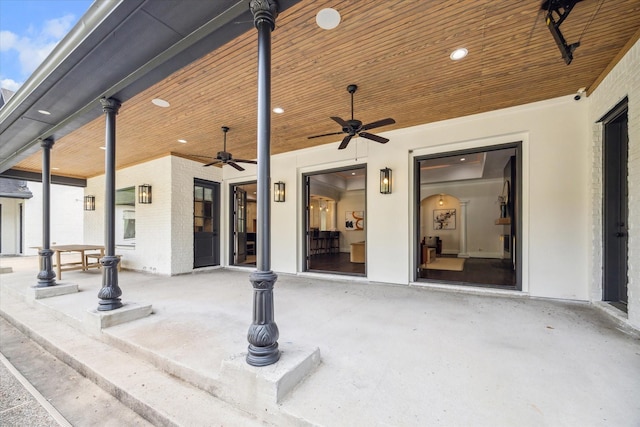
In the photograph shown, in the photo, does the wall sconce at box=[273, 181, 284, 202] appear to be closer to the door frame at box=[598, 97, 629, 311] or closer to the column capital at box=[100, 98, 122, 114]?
the column capital at box=[100, 98, 122, 114]

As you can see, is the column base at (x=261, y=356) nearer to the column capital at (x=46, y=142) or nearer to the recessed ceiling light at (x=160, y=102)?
the recessed ceiling light at (x=160, y=102)

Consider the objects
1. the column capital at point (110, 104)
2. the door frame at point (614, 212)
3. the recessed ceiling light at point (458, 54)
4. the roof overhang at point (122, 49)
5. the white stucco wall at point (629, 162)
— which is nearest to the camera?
the roof overhang at point (122, 49)

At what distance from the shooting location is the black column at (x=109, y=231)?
3037 millimetres

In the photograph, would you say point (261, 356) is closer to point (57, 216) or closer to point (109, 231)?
point (109, 231)

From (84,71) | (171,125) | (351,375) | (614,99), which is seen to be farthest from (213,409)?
(614,99)

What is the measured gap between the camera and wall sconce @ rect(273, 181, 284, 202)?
20.3 feet

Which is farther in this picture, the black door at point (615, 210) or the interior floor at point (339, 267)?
the interior floor at point (339, 267)

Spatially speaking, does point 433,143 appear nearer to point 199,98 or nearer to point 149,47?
point 199,98

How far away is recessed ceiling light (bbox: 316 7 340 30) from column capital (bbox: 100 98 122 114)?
246cm

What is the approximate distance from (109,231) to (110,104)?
144 cm

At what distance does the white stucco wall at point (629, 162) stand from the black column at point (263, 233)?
11.1 feet

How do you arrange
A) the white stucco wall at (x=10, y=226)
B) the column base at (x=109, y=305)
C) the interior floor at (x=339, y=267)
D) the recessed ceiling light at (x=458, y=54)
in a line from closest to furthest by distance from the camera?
the recessed ceiling light at (x=458, y=54) → the column base at (x=109, y=305) → the interior floor at (x=339, y=267) → the white stucco wall at (x=10, y=226)

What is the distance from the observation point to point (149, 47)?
2.31 m

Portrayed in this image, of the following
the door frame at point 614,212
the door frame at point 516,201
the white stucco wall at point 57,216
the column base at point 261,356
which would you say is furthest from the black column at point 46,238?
the white stucco wall at point 57,216
